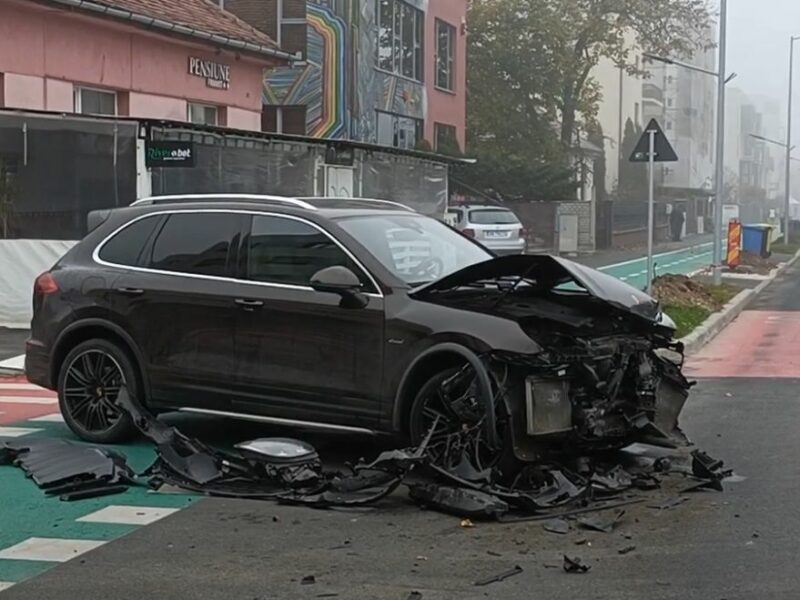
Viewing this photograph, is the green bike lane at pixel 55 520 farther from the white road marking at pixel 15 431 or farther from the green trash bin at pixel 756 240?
the green trash bin at pixel 756 240

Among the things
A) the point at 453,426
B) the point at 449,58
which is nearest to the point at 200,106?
the point at 453,426

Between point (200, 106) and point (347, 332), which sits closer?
point (347, 332)

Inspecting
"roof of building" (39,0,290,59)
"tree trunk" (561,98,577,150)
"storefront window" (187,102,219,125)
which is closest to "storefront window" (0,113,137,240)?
"roof of building" (39,0,290,59)

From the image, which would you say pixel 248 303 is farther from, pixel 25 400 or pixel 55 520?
pixel 25 400

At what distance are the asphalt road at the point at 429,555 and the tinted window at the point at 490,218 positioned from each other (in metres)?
26.7

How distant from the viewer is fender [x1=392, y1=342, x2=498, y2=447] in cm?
709

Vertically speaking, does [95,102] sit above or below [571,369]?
above

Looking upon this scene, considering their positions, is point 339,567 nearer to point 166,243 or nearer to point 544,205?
point 166,243

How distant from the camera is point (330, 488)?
7316 mm

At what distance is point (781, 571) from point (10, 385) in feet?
29.6

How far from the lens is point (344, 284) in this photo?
779 centimetres

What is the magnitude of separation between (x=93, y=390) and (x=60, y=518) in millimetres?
2214

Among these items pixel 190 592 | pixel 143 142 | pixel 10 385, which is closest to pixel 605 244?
pixel 143 142

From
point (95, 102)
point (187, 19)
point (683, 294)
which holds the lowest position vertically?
point (683, 294)
